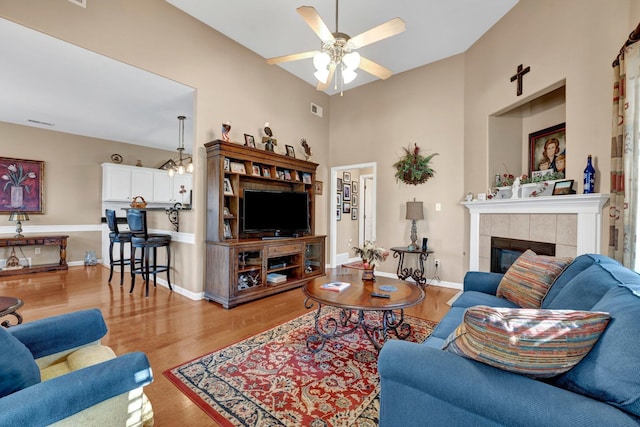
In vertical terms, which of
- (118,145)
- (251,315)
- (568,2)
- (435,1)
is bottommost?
(251,315)

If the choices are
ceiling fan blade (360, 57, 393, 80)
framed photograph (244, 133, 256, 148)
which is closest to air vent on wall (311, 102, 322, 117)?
framed photograph (244, 133, 256, 148)

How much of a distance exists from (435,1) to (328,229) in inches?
155

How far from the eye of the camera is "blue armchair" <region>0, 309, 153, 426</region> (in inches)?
33.4

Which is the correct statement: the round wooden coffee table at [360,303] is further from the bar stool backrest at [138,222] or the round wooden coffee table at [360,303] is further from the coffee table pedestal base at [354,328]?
the bar stool backrest at [138,222]

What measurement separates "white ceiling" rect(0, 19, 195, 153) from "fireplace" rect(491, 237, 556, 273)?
447 cm

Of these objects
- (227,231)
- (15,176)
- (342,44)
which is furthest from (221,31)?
(15,176)

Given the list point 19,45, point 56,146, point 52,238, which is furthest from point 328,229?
point 56,146

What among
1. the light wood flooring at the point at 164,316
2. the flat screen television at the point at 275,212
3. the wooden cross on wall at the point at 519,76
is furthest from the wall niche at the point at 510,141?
the flat screen television at the point at 275,212

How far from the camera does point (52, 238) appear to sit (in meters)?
5.51

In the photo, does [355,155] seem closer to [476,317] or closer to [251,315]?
[251,315]

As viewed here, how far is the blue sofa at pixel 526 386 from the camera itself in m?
0.78

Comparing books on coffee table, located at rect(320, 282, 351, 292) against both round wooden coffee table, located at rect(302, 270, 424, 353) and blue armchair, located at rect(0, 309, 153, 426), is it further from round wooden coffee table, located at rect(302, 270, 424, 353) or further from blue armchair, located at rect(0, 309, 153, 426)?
blue armchair, located at rect(0, 309, 153, 426)

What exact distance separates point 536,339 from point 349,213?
19.1ft

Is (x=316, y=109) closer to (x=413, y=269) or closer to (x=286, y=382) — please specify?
(x=413, y=269)
